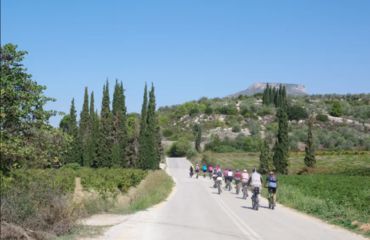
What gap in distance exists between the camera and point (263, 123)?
166 meters

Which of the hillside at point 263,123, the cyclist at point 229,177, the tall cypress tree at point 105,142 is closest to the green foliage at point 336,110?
the hillside at point 263,123

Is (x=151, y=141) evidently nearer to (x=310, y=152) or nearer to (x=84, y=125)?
(x=84, y=125)

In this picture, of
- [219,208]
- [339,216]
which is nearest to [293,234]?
[339,216]

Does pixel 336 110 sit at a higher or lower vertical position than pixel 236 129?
higher

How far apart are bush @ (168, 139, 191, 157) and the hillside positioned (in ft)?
26.1

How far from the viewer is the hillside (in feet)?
401

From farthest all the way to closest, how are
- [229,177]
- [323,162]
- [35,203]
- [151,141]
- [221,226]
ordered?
[323,162] → [151,141] → [229,177] → [221,226] → [35,203]

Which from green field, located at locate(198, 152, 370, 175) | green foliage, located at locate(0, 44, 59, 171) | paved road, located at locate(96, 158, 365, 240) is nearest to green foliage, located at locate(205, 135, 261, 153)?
green field, located at locate(198, 152, 370, 175)

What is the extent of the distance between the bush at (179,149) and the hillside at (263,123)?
7.96 m

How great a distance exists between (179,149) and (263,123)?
2155 inches

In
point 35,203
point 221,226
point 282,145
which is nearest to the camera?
point 35,203

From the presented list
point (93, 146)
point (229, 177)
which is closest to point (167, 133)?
point (93, 146)

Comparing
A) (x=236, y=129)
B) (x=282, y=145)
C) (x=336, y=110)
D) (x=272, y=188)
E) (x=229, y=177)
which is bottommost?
(x=272, y=188)

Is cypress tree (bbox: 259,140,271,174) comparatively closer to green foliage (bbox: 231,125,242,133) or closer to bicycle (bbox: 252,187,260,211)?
bicycle (bbox: 252,187,260,211)
